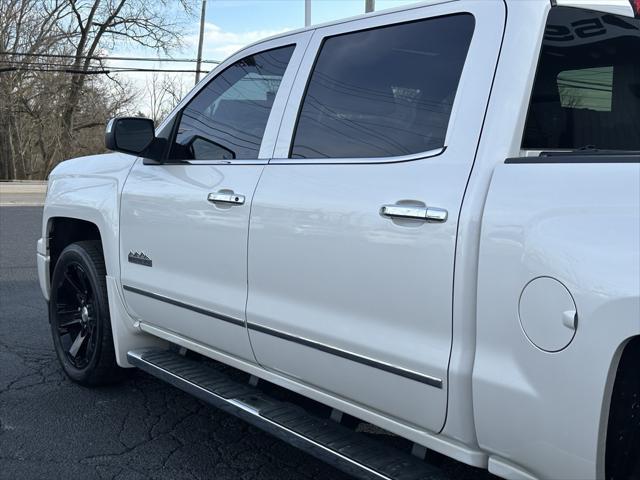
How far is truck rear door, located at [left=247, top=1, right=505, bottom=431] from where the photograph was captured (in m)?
2.37

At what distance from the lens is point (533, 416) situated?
2.05m

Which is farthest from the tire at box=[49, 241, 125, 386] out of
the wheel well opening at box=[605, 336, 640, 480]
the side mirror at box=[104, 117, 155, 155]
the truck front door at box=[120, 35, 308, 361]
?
the wheel well opening at box=[605, 336, 640, 480]

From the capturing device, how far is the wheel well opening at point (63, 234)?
4.77 meters

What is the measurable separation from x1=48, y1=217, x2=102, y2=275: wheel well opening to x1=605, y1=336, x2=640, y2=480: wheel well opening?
3608 millimetres

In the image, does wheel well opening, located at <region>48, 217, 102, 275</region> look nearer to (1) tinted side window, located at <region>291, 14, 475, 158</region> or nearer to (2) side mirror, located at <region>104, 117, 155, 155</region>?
(2) side mirror, located at <region>104, 117, 155, 155</region>

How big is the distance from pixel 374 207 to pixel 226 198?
3.03 feet

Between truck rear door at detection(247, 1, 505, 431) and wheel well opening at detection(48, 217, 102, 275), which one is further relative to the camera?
wheel well opening at detection(48, 217, 102, 275)

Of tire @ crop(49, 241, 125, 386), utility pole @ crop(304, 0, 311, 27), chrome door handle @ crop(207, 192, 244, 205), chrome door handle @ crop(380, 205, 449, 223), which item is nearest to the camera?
chrome door handle @ crop(380, 205, 449, 223)

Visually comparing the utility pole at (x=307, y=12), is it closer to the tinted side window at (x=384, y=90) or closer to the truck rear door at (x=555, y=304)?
the tinted side window at (x=384, y=90)

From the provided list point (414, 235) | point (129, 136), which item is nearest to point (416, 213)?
point (414, 235)

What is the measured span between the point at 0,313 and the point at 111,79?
3333 centimetres

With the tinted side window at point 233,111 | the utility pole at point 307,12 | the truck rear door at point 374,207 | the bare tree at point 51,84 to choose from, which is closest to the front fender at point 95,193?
the tinted side window at point 233,111

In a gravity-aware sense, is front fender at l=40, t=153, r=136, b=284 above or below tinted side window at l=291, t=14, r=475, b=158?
below

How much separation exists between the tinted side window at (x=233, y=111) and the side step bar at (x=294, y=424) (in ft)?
3.60
